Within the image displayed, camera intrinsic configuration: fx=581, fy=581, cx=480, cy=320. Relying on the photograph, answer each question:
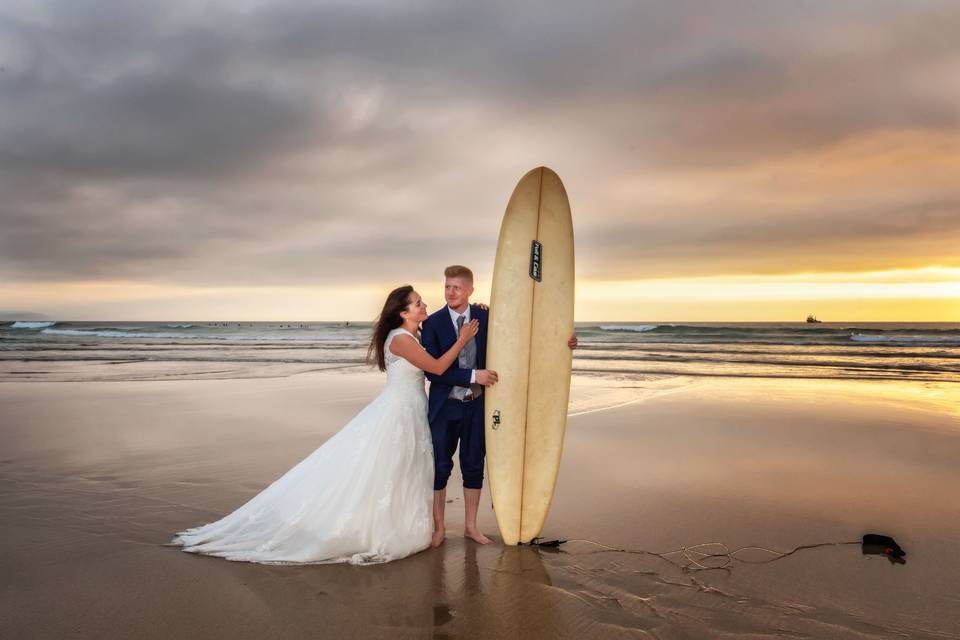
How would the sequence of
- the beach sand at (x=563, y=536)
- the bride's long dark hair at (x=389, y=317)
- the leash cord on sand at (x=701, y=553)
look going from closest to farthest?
1. the beach sand at (x=563, y=536)
2. the leash cord on sand at (x=701, y=553)
3. the bride's long dark hair at (x=389, y=317)

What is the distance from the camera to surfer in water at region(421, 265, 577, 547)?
3568mm

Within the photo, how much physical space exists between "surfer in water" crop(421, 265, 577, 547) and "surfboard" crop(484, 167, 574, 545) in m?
0.13

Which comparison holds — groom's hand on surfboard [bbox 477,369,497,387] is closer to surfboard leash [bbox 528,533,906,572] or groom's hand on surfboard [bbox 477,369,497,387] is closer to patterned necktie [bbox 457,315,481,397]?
patterned necktie [bbox 457,315,481,397]

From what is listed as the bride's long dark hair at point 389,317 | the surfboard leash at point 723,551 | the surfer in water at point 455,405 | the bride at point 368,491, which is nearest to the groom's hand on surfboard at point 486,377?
the surfer in water at point 455,405

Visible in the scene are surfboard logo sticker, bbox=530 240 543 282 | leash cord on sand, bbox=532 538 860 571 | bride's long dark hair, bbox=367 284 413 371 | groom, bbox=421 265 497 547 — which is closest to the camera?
leash cord on sand, bbox=532 538 860 571

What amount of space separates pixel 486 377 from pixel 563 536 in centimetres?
115

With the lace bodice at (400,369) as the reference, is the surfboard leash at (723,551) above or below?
below

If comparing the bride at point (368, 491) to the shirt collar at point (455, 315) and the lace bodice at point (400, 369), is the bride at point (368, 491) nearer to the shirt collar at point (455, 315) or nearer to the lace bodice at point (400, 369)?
the lace bodice at point (400, 369)

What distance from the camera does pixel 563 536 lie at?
12.3ft

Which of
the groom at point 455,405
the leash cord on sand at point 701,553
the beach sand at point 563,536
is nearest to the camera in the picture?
the beach sand at point 563,536

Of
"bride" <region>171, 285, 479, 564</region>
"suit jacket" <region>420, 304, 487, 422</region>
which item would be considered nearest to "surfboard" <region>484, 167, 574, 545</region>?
"suit jacket" <region>420, 304, 487, 422</region>

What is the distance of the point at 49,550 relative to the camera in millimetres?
3398

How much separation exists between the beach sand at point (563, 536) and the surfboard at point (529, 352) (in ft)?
1.07

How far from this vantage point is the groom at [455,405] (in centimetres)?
357
